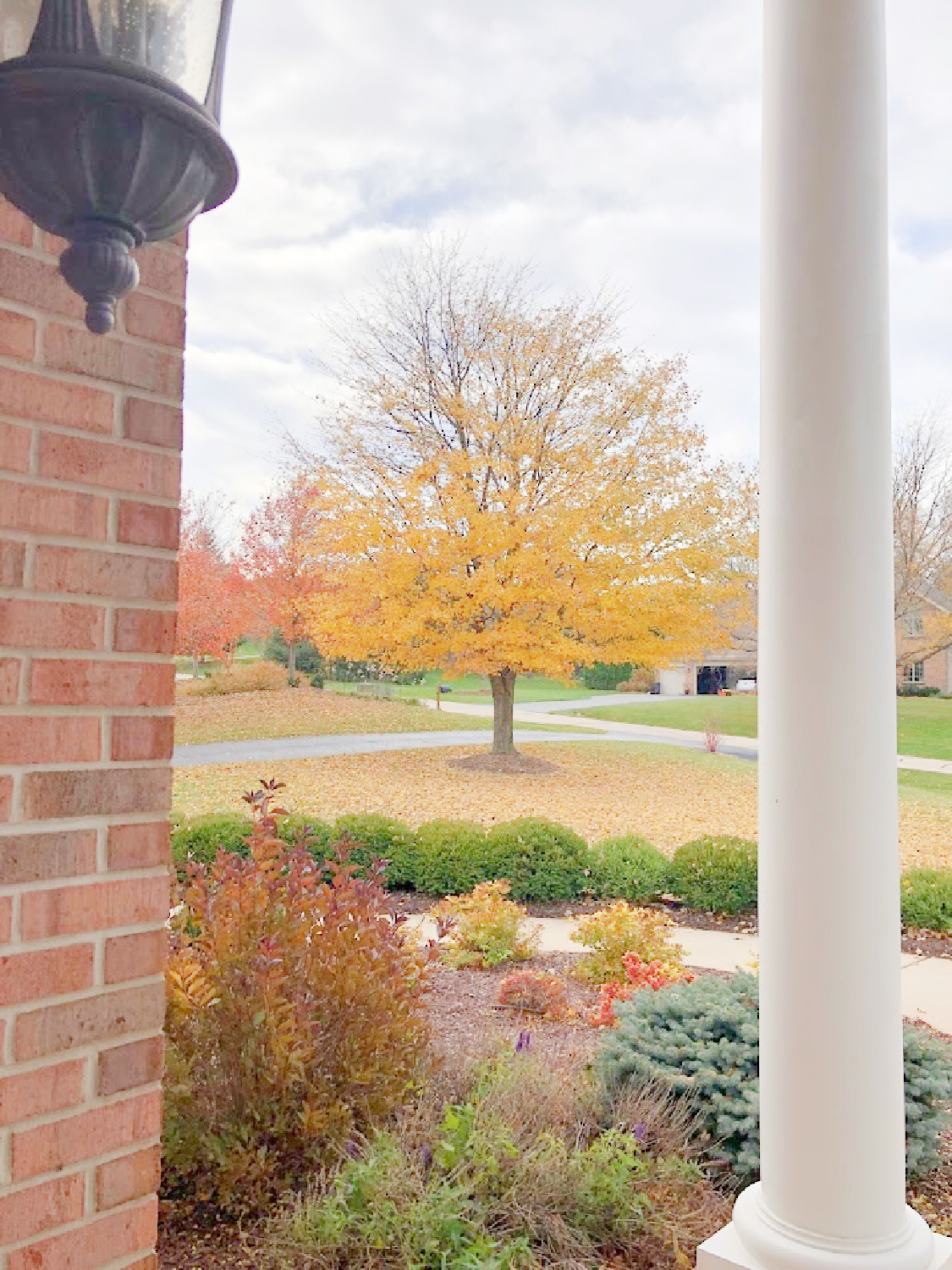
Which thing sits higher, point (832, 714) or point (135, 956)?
point (832, 714)

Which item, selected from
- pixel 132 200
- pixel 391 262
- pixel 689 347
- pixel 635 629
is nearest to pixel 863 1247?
pixel 132 200

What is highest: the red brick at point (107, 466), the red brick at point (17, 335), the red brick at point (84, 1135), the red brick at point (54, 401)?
the red brick at point (17, 335)

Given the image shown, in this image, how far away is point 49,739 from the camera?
47.3 inches

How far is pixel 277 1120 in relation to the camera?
215 centimetres

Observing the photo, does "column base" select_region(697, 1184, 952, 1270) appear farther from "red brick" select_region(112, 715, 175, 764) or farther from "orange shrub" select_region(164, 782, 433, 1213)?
"red brick" select_region(112, 715, 175, 764)

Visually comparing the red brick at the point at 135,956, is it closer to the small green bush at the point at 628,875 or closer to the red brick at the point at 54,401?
the red brick at the point at 54,401

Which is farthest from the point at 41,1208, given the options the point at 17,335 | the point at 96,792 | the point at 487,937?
the point at 487,937

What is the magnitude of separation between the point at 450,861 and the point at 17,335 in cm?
499

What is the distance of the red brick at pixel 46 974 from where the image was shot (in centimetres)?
116

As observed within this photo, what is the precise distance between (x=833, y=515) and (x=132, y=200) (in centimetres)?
115

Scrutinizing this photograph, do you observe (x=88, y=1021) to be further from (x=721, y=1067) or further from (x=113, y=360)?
(x=721, y=1067)

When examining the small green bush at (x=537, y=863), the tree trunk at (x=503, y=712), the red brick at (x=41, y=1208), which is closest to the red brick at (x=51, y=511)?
the red brick at (x=41, y=1208)

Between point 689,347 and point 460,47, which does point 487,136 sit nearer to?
point 460,47

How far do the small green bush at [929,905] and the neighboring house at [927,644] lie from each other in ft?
14.9
